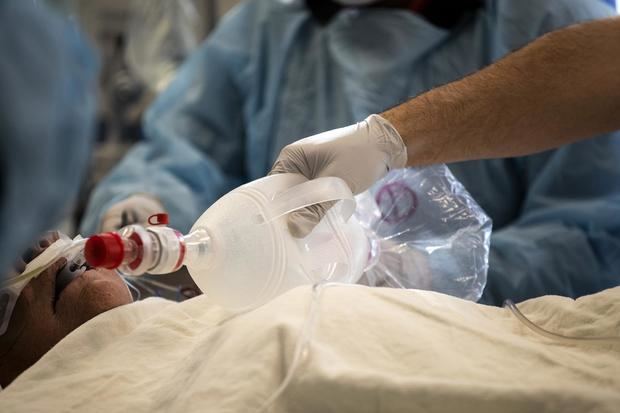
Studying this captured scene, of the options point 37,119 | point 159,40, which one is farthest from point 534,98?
point 159,40

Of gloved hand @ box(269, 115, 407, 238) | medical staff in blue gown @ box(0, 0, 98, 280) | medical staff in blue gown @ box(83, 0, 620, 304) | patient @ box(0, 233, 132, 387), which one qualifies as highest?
medical staff in blue gown @ box(0, 0, 98, 280)

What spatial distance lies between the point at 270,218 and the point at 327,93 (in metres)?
1.20

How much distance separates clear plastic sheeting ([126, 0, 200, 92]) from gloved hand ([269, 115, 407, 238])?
1.91 m

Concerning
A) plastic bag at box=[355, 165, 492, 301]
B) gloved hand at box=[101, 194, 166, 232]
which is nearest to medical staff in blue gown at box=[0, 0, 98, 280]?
plastic bag at box=[355, 165, 492, 301]

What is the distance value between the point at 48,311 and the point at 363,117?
1116mm

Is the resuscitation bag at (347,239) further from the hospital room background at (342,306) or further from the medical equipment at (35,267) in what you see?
the medical equipment at (35,267)

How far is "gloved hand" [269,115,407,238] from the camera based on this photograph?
→ 3.85 ft

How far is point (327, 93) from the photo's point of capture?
7.14 ft

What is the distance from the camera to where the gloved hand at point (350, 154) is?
3.85ft

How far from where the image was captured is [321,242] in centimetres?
111

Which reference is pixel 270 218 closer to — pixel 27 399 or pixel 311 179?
pixel 311 179

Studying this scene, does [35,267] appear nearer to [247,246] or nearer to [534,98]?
[247,246]

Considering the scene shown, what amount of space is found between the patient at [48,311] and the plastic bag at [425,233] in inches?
17.4

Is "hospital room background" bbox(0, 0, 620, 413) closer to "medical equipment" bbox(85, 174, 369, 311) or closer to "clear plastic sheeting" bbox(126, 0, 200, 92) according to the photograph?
"medical equipment" bbox(85, 174, 369, 311)
